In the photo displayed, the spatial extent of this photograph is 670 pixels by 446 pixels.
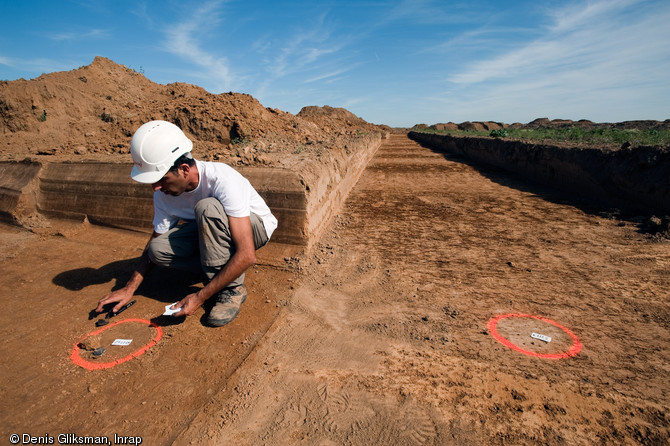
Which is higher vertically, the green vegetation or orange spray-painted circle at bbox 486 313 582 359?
the green vegetation

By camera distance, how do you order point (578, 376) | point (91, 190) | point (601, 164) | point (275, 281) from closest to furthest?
point (578, 376)
point (275, 281)
point (91, 190)
point (601, 164)

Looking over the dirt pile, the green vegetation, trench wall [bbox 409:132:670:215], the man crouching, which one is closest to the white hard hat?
the man crouching

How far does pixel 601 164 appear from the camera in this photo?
5.61m

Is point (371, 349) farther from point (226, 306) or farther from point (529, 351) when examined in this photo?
point (226, 306)

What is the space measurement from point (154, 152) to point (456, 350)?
2190mm

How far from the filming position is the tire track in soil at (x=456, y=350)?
60.3 inches

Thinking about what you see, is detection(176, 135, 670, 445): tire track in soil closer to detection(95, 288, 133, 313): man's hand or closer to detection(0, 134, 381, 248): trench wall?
detection(0, 134, 381, 248): trench wall

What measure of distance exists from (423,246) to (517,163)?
680 centimetres

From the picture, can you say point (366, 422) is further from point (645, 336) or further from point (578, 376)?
point (645, 336)

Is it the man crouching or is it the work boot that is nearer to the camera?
the man crouching

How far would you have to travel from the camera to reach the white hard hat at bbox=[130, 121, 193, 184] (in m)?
2.13

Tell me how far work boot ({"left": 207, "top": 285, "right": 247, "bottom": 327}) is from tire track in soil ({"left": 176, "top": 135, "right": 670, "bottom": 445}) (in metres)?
0.35

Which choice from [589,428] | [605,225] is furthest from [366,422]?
[605,225]

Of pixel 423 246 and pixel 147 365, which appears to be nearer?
pixel 147 365
